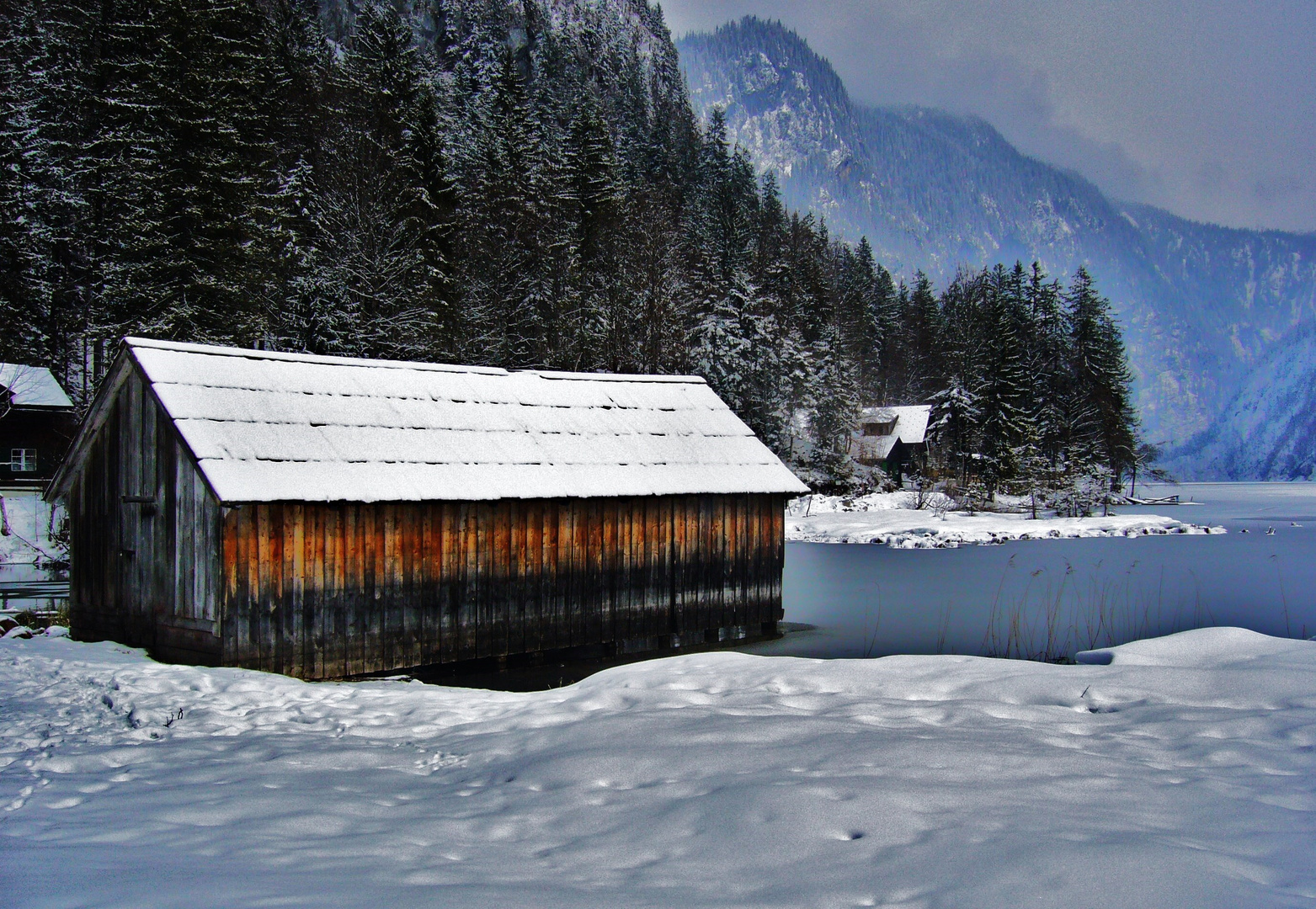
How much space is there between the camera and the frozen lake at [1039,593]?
1838cm

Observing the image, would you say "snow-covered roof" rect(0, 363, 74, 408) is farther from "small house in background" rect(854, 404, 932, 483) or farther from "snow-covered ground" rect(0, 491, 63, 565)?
"small house in background" rect(854, 404, 932, 483)

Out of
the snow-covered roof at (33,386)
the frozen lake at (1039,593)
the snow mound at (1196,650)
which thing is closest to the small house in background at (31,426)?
the snow-covered roof at (33,386)

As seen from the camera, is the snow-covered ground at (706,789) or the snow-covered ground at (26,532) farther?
the snow-covered ground at (26,532)

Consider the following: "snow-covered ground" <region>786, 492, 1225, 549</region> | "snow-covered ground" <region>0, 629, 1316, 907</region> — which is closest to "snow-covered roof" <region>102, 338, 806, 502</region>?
"snow-covered ground" <region>0, 629, 1316, 907</region>

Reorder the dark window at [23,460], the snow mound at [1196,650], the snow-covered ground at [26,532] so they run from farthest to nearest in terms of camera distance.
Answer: the dark window at [23,460] < the snow-covered ground at [26,532] < the snow mound at [1196,650]

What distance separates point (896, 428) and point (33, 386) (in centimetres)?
5655

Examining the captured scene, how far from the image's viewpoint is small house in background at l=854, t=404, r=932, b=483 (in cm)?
6769

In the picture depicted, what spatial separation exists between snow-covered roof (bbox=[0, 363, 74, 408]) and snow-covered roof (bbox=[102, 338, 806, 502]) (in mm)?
24588

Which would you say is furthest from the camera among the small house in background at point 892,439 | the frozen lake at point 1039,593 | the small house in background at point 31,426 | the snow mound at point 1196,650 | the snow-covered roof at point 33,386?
the small house in background at point 892,439

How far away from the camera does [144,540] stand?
42.1 ft

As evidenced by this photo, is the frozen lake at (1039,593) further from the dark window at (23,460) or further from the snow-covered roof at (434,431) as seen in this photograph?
the dark window at (23,460)

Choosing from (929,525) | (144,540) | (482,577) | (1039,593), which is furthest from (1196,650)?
(929,525)

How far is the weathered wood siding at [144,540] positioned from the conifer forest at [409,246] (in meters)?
14.1

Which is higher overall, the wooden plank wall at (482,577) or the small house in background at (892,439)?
the small house in background at (892,439)
